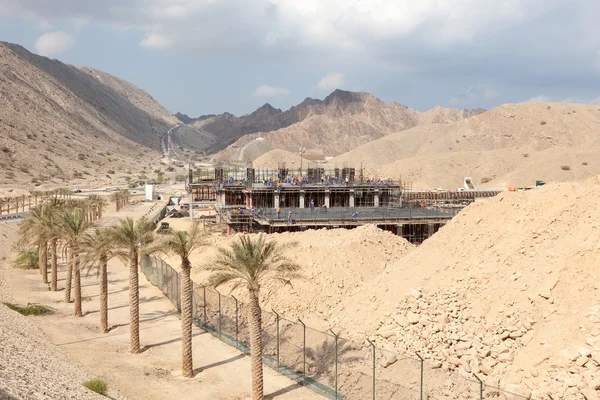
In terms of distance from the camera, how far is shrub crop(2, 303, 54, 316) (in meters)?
29.0

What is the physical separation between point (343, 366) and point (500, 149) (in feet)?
354

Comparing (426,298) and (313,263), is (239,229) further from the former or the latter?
(426,298)

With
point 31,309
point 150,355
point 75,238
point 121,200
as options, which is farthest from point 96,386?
point 121,200

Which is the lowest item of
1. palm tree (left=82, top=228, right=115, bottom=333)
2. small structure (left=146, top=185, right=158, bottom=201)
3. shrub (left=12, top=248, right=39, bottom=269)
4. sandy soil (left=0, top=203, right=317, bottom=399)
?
sandy soil (left=0, top=203, right=317, bottom=399)

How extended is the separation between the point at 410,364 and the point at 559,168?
89.2m

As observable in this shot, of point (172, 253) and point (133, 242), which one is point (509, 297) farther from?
point (133, 242)

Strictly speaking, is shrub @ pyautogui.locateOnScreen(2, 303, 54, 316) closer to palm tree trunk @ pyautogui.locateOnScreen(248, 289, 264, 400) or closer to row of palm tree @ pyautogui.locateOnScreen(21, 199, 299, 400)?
row of palm tree @ pyautogui.locateOnScreen(21, 199, 299, 400)

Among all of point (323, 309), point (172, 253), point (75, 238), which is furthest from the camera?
point (75, 238)

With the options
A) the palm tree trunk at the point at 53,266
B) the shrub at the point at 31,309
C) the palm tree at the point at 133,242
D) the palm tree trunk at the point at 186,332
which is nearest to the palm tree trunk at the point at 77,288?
the shrub at the point at 31,309

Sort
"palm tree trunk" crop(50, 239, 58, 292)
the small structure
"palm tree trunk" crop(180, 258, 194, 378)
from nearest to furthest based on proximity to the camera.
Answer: "palm tree trunk" crop(180, 258, 194, 378), "palm tree trunk" crop(50, 239, 58, 292), the small structure

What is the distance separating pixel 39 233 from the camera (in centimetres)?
3541

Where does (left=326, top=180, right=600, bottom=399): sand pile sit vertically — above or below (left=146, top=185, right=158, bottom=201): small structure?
below

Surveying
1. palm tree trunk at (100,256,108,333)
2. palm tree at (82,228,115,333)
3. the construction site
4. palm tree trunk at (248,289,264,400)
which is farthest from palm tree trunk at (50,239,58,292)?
palm tree trunk at (248,289,264,400)

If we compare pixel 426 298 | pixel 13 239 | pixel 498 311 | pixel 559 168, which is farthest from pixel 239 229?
pixel 559 168
